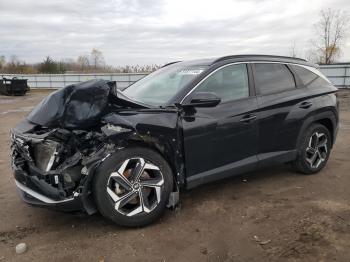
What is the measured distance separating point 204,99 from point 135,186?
115 cm

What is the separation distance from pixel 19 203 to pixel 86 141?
5.34ft

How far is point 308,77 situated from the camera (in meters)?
5.42

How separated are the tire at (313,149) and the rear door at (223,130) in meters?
1.02

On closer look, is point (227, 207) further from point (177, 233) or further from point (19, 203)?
point (19, 203)

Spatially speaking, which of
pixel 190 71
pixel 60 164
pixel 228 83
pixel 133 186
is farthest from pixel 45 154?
pixel 228 83

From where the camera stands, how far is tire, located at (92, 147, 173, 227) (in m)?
3.50

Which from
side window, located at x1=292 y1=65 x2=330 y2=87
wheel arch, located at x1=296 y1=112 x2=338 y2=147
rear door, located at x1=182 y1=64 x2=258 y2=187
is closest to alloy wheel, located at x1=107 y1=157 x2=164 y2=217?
rear door, located at x1=182 y1=64 x2=258 y2=187

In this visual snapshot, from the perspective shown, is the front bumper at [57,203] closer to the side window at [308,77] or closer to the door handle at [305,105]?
the door handle at [305,105]

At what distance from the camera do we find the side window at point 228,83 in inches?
170

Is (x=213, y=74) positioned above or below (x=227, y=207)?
above

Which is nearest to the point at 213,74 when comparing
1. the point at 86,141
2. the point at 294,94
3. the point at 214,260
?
the point at 294,94

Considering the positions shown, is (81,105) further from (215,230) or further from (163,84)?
(215,230)

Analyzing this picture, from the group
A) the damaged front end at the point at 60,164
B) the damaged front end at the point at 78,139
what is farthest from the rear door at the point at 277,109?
the damaged front end at the point at 60,164

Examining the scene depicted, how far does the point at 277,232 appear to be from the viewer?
3.63 meters
